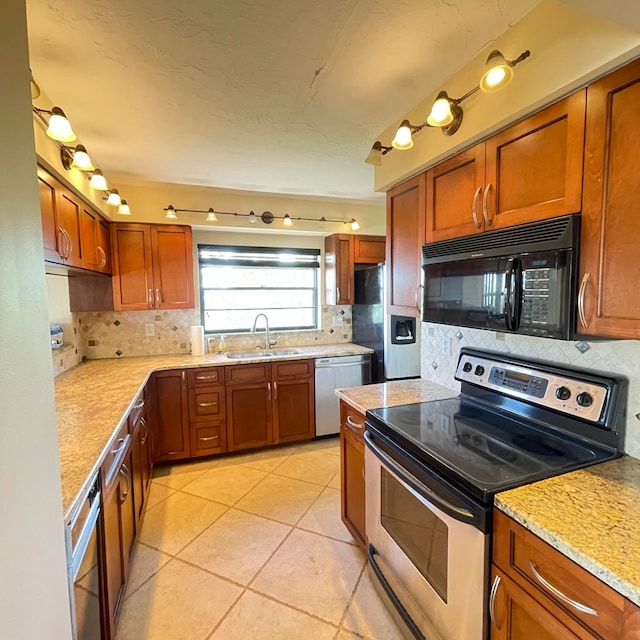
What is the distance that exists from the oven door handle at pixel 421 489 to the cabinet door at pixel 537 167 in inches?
41.1

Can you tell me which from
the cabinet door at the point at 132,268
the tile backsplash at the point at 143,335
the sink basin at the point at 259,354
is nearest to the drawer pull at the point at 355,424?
the sink basin at the point at 259,354

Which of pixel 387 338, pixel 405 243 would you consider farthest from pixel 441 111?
pixel 387 338

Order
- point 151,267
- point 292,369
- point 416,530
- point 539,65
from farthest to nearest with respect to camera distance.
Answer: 1. point 292,369
2. point 151,267
3. point 416,530
4. point 539,65

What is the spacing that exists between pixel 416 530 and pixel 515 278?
1074 millimetres

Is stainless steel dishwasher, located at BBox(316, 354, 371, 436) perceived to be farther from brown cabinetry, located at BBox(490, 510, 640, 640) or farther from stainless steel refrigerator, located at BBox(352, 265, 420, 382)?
brown cabinetry, located at BBox(490, 510, 640, 640)

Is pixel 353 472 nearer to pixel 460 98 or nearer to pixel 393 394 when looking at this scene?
pixel 393 394

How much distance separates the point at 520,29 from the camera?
4.13ft

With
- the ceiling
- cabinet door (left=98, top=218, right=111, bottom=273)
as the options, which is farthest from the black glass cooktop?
cabinet door (left=98, top=218, right=111, bottom=273)

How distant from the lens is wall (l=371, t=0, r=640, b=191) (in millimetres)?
1008

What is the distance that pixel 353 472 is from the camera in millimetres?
2033

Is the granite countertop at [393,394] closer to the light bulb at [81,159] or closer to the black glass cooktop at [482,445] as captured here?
the black glass cooktop at [482,445]

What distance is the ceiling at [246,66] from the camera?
1214mm

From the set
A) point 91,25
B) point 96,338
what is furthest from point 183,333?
point 91,25

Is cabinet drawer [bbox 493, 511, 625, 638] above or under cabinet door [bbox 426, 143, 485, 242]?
under
